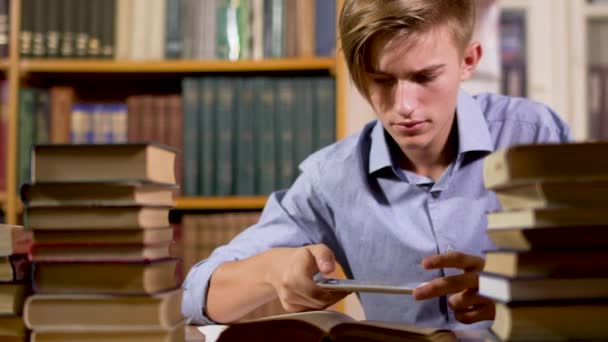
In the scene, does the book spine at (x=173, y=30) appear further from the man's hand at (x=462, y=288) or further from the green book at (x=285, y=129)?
the man's hand at (x=462, y=288)

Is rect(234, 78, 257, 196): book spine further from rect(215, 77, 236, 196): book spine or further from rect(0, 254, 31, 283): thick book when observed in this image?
rect(0, 254, 31, 283): thick book

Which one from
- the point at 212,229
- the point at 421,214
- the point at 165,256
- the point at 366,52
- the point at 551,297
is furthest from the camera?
the point at 212,229

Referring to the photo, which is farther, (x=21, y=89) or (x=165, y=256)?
(x=21, y=89)

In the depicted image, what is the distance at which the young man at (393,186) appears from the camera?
1107 millimetres

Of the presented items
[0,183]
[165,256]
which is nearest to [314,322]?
[165,256]

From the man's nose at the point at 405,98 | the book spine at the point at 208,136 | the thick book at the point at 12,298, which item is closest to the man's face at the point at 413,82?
the man's nose at the point at 405,98

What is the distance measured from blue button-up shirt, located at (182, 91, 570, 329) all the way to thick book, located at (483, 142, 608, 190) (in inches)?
25.9

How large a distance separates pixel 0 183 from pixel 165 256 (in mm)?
1573

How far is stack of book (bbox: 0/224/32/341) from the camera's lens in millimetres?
690

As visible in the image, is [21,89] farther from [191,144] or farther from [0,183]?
[191,144]

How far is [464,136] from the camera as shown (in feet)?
4.20

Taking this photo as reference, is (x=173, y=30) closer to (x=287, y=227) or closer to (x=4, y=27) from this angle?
(x=4, y=27)

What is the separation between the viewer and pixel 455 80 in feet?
3.91

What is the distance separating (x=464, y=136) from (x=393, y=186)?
0.52ft
